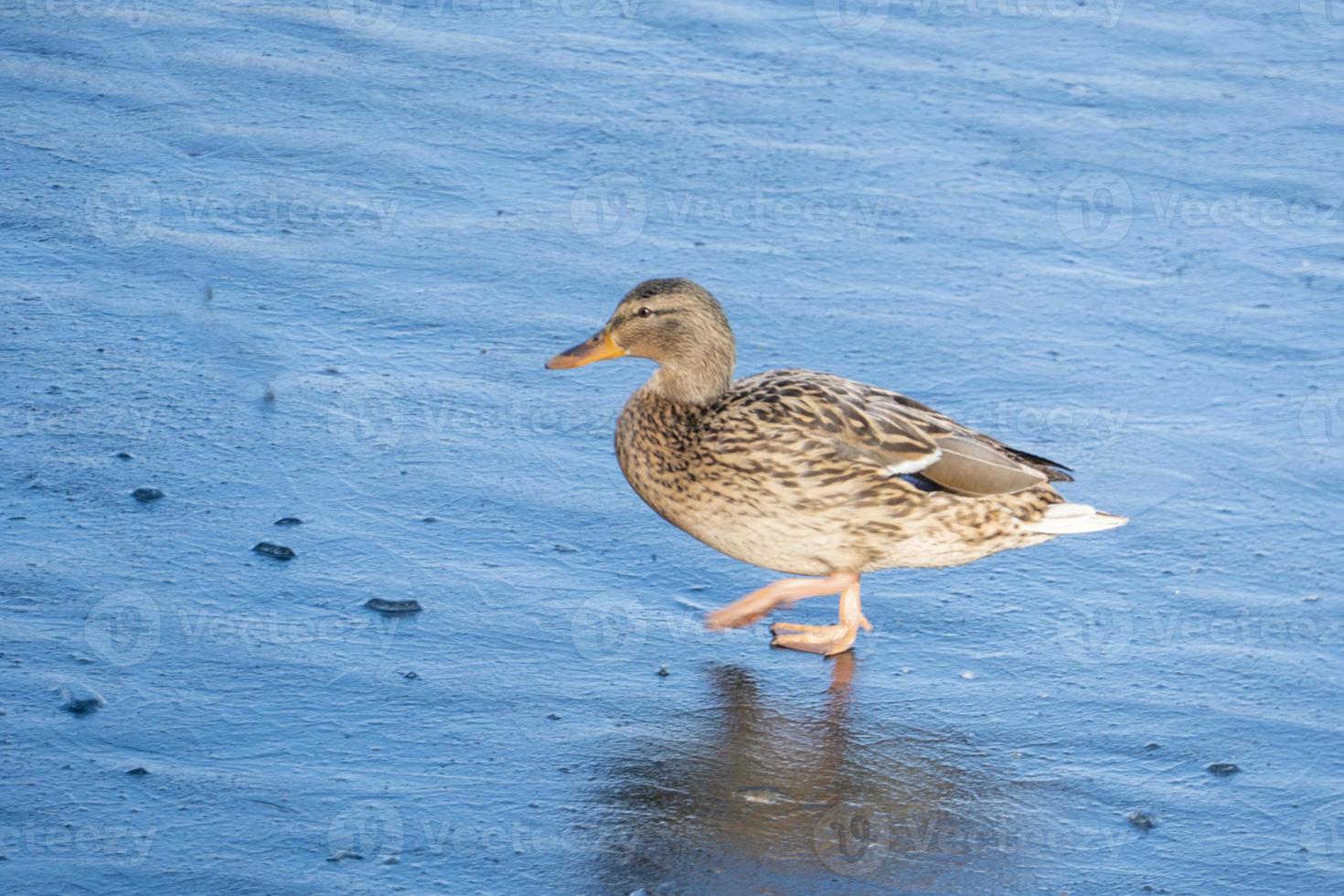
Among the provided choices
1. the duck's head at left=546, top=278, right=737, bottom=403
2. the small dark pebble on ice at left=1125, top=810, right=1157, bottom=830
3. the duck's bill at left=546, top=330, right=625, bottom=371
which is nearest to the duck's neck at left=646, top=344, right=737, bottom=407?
the duck's head at left=546, top=278, right=737, bottom=403

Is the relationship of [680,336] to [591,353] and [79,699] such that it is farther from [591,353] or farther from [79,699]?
[79,699]

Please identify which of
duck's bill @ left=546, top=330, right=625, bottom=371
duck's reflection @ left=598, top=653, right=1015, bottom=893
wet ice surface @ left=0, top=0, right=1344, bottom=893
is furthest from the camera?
duck's bill @ left=546, top=330, right=625, bottom=371

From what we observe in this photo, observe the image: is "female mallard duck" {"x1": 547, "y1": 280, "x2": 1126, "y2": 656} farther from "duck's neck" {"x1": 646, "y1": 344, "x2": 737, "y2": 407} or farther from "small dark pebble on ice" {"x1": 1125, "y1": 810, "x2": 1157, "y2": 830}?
"small dark pebble on ice" {"x1": 1125, "y1": 810, "x2": 1157, "y2": 830}

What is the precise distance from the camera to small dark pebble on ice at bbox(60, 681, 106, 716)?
4.52m

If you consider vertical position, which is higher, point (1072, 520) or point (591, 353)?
point (591, 353)

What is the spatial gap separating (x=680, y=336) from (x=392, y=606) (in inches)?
44.9

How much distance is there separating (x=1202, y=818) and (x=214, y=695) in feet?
7.74

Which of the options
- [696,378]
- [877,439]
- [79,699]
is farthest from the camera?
[696,378]

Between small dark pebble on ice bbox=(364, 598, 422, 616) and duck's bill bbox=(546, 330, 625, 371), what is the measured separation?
93 cm

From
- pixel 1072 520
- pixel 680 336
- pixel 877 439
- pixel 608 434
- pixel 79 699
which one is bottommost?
pixel 79 699

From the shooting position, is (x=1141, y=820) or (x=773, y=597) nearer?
(x=1141, y=820)

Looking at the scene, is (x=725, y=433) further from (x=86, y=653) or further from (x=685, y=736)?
(x=86, y=653)

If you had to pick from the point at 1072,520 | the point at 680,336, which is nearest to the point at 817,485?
the point at 680,336

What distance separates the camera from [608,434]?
634 cm
